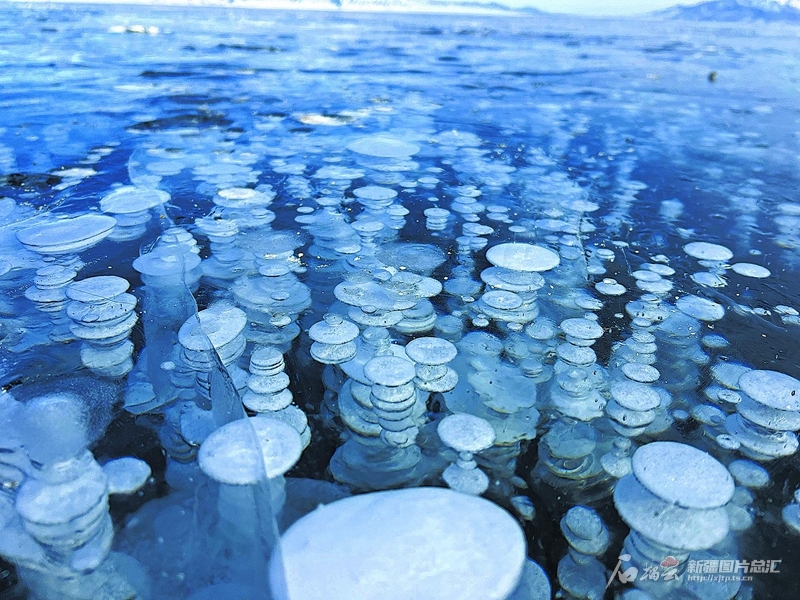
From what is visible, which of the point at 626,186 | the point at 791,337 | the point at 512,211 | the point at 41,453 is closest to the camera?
the point at 41,453

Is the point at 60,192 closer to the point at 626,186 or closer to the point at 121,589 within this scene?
the point at 121,589

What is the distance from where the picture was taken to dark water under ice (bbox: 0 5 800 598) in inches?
110

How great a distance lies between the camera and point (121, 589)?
1.43m

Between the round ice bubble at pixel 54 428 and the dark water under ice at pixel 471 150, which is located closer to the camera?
the round ice bubble at pixel 54 428

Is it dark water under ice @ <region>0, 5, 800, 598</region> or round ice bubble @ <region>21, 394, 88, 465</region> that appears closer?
round ice bubble @ <region>21, 394, 88, 465</region>

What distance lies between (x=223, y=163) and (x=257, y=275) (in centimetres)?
248

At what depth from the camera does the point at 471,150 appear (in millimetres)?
5863

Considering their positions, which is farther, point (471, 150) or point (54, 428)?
point (471, 150)

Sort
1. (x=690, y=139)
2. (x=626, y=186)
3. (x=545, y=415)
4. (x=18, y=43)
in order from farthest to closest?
(x=18, y=43)
(x=690, y=139)
(x=626, y=186)
(x=545, y=415)

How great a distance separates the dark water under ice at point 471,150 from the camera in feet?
9.16

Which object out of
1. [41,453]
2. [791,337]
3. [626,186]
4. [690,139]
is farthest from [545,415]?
[690,139]

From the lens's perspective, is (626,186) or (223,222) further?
(626,186)

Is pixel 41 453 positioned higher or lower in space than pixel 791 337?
higher

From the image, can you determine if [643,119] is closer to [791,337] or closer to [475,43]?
[791,337]
